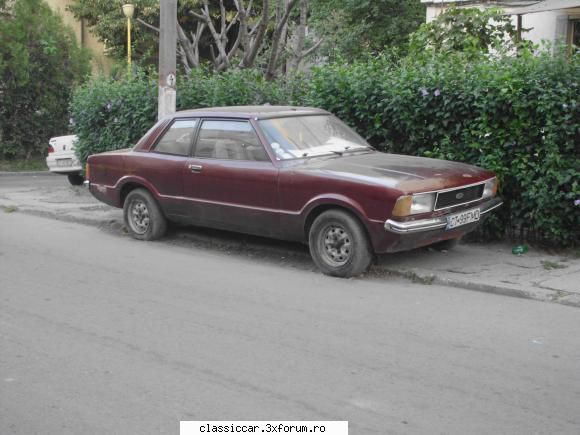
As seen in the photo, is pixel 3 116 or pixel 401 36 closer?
pixel 3 116

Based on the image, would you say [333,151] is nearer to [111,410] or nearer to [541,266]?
[541,266]

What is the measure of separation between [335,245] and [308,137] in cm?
142

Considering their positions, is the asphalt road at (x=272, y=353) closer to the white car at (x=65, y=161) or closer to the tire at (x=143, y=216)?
the tire at (x=143, y=216)

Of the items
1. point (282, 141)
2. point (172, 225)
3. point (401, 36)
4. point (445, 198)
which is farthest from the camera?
point (401, 36)

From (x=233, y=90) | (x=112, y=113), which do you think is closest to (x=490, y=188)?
(x=233, y=90)

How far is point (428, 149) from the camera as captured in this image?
975cm

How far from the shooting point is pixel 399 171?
26.2 feet

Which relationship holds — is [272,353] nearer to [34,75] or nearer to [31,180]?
[31,180]

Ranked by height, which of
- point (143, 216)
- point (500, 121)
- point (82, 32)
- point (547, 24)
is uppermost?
point (82, 32)

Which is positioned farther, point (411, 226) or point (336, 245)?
point (336, 245)

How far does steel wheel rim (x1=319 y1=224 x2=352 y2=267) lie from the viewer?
8008 millimetres

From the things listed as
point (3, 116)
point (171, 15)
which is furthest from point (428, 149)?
point (3, 116)

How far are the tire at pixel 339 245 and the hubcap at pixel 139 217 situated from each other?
9.16 ft

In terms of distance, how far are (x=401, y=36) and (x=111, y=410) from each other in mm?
Result: 21750
